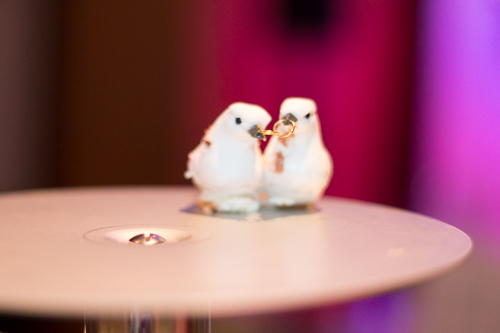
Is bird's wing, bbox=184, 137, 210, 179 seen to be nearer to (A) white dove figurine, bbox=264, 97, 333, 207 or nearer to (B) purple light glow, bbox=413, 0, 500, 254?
(A) white dove figurine, bbox=264, 97, 333, 207

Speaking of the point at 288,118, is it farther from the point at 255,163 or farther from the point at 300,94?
the point at 300,94

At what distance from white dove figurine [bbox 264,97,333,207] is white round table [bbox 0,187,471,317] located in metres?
0.04

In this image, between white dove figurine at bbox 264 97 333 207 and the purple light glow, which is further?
the purple light glow

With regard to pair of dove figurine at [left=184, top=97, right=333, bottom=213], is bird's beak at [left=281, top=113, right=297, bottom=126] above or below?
above

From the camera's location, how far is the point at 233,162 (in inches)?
36.9

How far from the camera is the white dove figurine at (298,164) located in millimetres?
965

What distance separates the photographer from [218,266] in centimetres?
59

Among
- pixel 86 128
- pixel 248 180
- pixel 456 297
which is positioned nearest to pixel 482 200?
pixel 456 297

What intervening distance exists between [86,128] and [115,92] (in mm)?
185

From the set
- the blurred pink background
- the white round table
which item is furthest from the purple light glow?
the white round table

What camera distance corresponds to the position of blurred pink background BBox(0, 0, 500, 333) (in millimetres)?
1440

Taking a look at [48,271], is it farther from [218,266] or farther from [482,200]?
[482,200]

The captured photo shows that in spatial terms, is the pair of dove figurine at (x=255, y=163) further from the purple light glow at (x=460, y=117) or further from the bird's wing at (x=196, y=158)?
the purple light glow at (x=460, y=117)

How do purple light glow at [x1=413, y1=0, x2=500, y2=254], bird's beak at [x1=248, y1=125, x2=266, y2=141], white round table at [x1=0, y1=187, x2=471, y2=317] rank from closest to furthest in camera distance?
white round table at [x1=0, y1=187, x2=471, y2=317] < bird's beak at [x1=248, y1=125, x2=266, y2=141] < purple light glow at [x1=413, y1=0, x2=500, y2=254]
